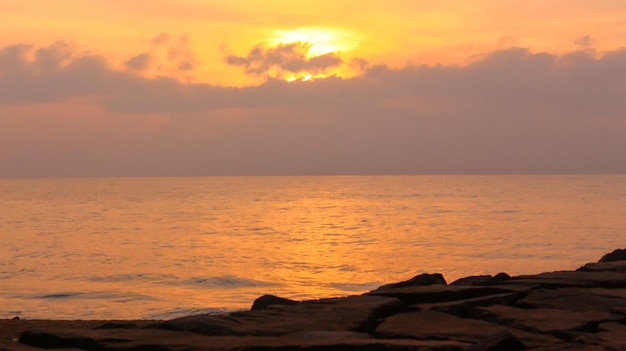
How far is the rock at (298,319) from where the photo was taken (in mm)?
5812

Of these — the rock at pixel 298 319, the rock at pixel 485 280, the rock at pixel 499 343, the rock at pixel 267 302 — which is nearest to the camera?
the rock at pixel 499 343

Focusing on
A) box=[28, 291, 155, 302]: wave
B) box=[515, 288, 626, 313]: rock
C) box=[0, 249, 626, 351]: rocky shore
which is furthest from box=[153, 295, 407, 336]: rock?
box=[28, 291, 155, 302]: wave

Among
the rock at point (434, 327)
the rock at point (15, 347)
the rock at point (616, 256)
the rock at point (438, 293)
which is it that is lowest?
the rock at point (434, 327)

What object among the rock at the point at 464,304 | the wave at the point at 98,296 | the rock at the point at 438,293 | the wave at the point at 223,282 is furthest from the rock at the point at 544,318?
the wave at the point at 223,282

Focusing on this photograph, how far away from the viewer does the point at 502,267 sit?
1197 inches

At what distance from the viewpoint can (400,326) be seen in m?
5.86

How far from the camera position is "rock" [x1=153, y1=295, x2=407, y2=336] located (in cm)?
581

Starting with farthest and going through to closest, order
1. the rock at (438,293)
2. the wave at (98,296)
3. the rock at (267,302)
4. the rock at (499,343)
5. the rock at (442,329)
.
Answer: the wave at (98,296)
the rock at (267,302)
the rock at (438,293)
the rock at (442,329)
the rock at (499,343)

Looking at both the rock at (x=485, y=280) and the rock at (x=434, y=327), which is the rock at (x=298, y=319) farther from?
the rock at (x=485, y=280)

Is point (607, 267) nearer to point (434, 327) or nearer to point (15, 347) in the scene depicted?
point (434, 327)

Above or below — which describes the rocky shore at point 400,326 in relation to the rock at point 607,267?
below

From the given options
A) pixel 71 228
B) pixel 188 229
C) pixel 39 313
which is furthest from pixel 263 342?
pixel 71 228

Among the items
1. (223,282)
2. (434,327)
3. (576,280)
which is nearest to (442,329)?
(434,327)

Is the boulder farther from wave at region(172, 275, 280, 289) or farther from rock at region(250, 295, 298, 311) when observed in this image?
wave at region(172, 275, 280, 289)
